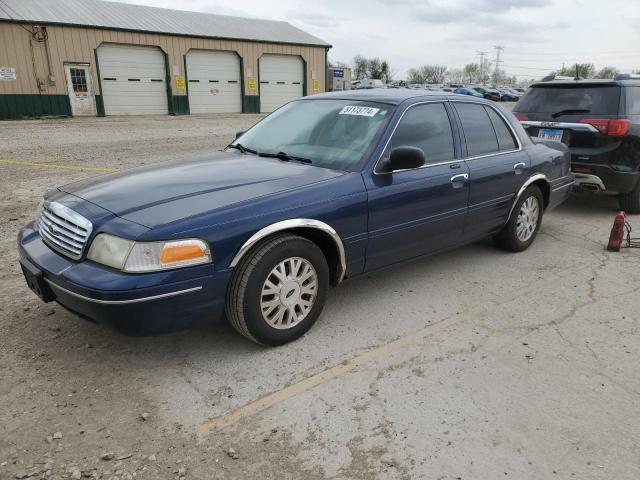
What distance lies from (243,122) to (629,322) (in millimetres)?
20784

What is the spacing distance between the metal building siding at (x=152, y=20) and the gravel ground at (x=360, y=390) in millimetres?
22258

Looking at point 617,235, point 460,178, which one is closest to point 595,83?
point 617,235

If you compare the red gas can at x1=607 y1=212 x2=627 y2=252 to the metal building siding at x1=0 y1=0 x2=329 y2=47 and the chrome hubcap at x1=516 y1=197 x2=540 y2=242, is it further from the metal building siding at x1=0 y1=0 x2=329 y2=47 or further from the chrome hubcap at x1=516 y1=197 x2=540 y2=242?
the metal building siding at x1=0 y1=0 x2=329 y2=47

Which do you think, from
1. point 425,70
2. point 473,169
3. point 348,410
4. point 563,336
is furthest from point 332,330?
point 425,70

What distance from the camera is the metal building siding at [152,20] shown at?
74.0ft

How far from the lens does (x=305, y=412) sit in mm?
2809

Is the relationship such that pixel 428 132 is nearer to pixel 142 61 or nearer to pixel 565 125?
pixel 565 125

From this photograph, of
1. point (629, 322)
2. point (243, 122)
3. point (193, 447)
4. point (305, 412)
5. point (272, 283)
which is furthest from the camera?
point (243, 122)

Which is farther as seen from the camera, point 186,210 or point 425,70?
point 425,70

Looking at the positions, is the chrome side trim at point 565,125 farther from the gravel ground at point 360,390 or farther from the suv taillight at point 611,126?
the gravel ground at point 360,390

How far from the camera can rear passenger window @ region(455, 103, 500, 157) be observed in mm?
4629

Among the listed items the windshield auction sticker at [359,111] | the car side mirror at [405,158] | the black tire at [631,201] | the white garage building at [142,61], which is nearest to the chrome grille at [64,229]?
the car side mirror at [405,158]

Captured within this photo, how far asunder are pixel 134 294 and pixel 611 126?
20.4 ft

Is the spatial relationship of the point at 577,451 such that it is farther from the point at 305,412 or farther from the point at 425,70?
the point at 425,70
